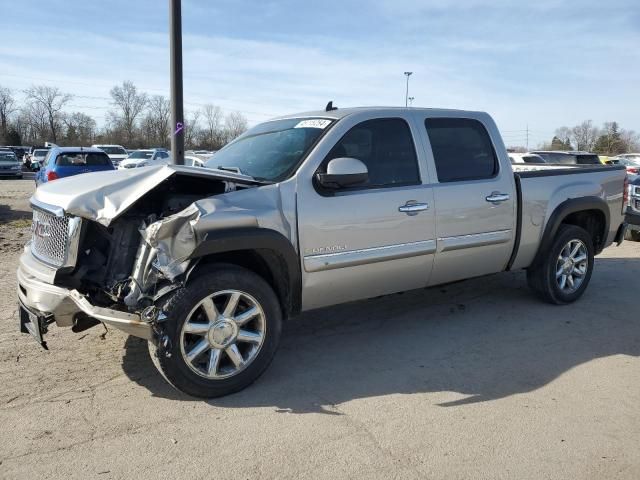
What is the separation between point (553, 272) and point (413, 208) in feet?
7.02

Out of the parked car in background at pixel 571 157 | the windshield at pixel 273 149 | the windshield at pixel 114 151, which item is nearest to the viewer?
the windshield at pixel 273 149

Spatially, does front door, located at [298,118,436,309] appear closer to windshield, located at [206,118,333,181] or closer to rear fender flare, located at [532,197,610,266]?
windshield, located at [206,118,333,181]

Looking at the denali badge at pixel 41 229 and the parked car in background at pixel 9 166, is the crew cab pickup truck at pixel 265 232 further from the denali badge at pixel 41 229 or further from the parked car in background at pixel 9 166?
the parked car in background at pixel 9 166

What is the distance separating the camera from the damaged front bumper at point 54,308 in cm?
332

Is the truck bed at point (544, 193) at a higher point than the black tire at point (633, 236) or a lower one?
higher

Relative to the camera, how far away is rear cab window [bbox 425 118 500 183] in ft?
15.5

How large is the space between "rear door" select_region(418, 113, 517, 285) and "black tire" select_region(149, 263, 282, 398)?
1.67 metres

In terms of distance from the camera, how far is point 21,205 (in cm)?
1540

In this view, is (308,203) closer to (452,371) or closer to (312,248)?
(312,248)

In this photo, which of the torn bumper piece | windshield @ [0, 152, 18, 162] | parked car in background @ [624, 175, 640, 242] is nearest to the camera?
the torn bumper piece

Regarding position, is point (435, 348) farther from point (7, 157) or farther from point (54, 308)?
point (7, 157)

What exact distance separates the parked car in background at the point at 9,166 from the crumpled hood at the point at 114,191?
31556 millimetres

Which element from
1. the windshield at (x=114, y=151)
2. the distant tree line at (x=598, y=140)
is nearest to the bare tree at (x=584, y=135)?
the distant tree line at (x=598, y=140)

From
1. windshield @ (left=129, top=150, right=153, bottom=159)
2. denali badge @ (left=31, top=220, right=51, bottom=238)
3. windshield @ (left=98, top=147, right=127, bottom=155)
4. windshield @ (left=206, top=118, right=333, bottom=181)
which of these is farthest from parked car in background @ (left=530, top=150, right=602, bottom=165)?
windshield @ (left=98, top=147, right=127, bottom=155)
